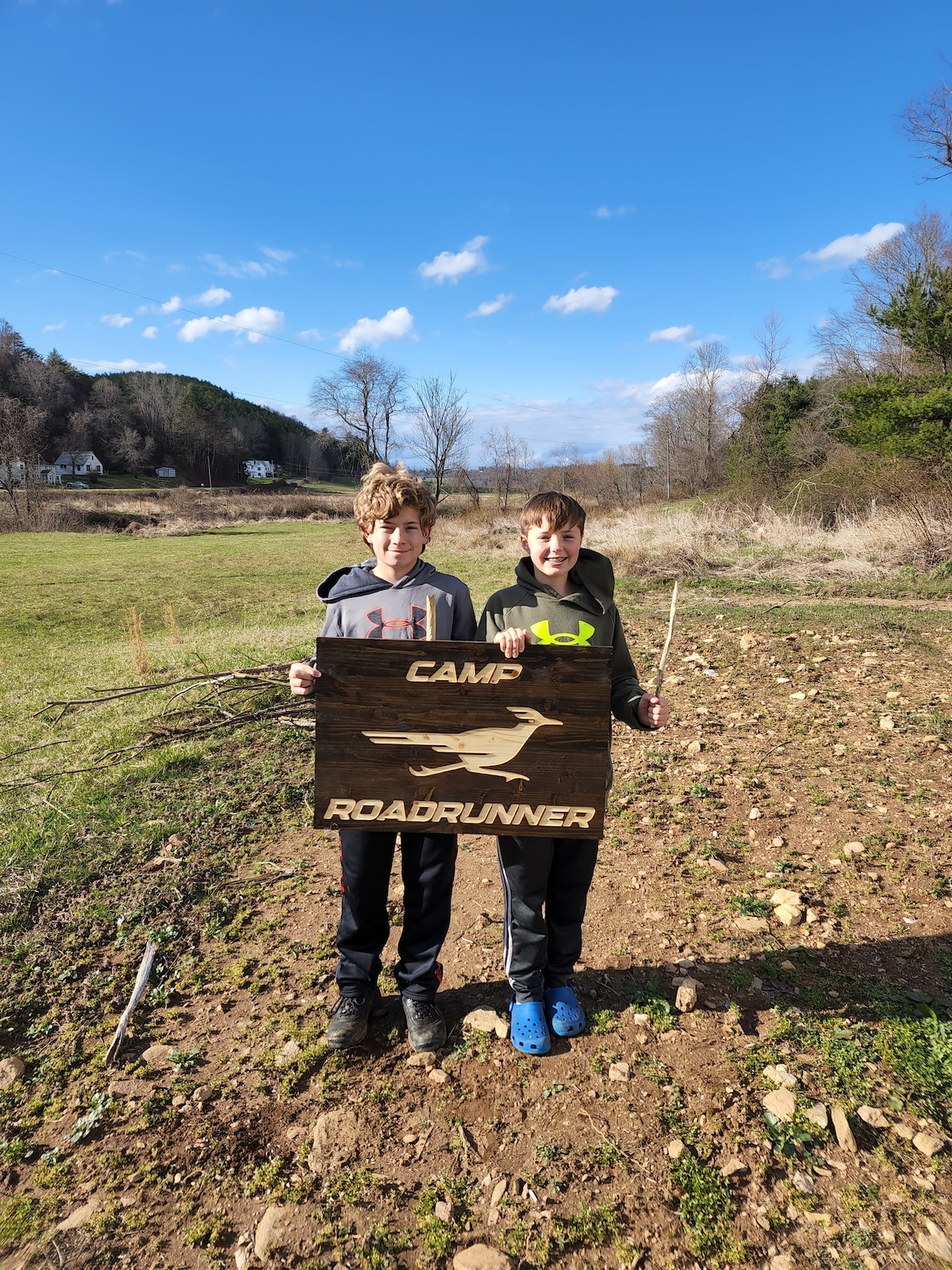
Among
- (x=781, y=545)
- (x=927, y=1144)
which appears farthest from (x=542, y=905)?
(x=781, y=545)

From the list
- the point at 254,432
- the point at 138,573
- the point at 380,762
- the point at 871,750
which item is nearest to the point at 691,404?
the point at 138,573

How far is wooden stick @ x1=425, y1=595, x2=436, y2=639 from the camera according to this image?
223 cm

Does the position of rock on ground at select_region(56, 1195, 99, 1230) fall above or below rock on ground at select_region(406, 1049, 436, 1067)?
below

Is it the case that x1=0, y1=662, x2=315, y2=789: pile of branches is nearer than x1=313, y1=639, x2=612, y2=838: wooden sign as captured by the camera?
No

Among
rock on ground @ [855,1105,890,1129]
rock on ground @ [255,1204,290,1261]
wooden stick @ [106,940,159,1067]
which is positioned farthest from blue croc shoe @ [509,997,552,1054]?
wooden stick @ [106,940,159,1067]

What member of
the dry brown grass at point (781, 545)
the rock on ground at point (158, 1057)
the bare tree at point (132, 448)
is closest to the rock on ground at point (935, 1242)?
the rock on ground at point (158, 1057)

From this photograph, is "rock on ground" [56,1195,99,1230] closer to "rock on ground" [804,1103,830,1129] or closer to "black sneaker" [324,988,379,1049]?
"black sneaker" [324,988,379,1049]

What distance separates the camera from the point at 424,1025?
2.44 metres

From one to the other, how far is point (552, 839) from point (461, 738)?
0.54 m

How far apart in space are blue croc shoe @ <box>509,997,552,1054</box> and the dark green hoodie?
115cm

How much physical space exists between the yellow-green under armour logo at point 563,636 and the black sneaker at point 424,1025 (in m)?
1.46

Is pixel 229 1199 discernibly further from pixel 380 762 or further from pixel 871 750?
pixel 871 750

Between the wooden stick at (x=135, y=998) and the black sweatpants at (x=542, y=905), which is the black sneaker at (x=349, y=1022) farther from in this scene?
the wooden stick at (x=135, y=998)

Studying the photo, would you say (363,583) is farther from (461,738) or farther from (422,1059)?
(422,1059)
